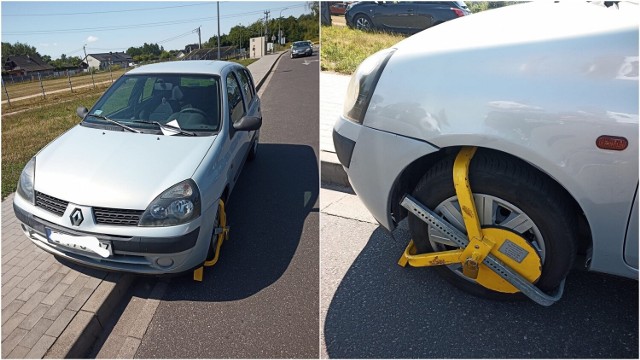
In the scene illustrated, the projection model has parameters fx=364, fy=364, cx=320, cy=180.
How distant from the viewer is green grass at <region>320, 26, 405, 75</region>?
708 centimetres

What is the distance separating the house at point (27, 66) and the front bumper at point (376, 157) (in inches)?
1135

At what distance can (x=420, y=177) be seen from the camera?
2035 millimetres

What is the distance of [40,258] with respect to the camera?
2549 mm

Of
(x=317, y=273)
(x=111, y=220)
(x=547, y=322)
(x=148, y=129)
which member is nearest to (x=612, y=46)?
(x=547, y=322)

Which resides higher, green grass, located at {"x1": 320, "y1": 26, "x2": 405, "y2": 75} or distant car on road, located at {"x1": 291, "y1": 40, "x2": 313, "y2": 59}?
distant car on road, located at {"x1": 291, "y1": 40, "x2": 313, "y2": 59}

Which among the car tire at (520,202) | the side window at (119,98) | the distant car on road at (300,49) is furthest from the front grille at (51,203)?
the distant car on road at (300,49)

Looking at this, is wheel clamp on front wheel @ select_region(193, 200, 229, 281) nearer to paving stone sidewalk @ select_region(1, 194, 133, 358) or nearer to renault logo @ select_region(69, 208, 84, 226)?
paving stone sidewalk @ select_region(1, 194, 133, 358)

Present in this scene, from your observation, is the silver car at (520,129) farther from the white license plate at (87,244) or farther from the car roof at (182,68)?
the car roof at (182,68)

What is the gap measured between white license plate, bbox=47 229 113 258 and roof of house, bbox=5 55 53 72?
2984 cm

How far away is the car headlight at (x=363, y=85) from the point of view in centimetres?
Answer: 189

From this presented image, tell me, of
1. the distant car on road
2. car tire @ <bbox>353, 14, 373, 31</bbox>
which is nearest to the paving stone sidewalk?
car tire @ <bbox>353, 14, 373, 31</bbox>

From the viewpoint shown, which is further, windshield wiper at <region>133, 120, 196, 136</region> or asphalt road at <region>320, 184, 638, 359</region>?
windshield wiper at <region>133, 120, 196, 136</region>

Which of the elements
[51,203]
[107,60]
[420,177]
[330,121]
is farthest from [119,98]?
[107,60]

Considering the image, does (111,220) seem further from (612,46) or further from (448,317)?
(612,46)
